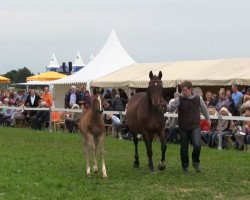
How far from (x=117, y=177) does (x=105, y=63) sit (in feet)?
68.5

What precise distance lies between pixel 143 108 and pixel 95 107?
1.33 m

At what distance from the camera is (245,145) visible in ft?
56.5

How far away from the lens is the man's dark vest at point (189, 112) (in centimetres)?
1232

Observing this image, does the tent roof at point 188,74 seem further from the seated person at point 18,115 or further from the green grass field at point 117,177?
the green grass field at point 117,177

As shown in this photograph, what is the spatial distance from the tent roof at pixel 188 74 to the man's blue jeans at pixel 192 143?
999 centimetres

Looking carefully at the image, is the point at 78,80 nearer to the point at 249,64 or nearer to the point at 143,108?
the point at 249,64

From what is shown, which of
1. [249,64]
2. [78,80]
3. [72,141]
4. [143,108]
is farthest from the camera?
[78,80]

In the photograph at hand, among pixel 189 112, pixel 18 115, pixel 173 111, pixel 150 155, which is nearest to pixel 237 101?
pixel 173 111

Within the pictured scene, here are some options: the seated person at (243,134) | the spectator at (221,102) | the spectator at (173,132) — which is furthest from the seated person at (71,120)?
the seated person at (243,134)

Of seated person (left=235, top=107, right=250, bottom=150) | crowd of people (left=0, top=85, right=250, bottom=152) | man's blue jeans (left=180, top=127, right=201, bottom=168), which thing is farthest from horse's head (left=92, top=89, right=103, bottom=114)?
seated person (left=235, top=107, right=250, bottom=150)

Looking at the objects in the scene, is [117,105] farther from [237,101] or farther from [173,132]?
[237,101]

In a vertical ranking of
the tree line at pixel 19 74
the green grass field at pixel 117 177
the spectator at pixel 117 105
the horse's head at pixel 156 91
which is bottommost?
the green grass field at pixel 117 177

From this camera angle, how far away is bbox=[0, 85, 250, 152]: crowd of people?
1753cm

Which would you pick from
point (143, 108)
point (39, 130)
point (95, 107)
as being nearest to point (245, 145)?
point (143, 108)
